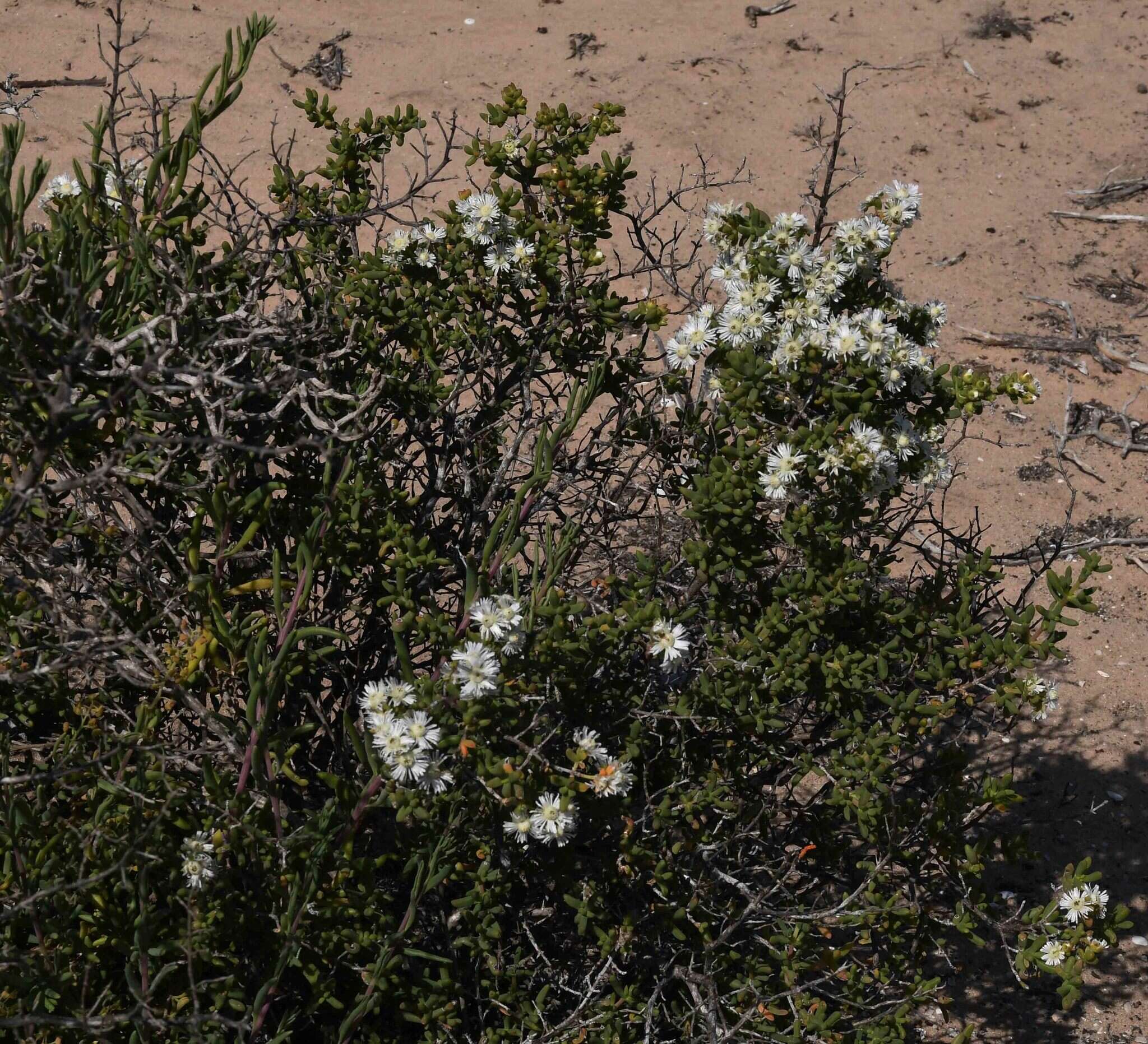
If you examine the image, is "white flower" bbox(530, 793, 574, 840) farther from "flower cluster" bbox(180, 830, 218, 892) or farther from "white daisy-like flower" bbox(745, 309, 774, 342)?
"white daisy-like flower" bbox(745, 309, 774, 342)

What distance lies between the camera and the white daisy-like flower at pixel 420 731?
2.08m

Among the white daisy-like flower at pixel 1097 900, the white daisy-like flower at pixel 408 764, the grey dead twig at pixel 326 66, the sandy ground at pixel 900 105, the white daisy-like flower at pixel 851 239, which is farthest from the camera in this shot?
the grey dead twig at pixel 326 66

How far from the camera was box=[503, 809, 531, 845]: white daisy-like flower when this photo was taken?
2.16m

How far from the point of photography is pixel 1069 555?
482cm

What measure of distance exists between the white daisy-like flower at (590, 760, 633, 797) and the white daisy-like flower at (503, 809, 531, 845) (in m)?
0.13

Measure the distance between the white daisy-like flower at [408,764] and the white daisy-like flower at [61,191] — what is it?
1.39 meters

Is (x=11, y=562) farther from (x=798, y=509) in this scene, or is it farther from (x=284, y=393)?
(x=798, y=509)

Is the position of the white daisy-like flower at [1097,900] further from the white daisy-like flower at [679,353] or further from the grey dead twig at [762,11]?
the grey dead twig at [762,11]

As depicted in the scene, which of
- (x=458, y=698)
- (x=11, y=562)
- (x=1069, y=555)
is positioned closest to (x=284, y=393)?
(x=11, y=562)

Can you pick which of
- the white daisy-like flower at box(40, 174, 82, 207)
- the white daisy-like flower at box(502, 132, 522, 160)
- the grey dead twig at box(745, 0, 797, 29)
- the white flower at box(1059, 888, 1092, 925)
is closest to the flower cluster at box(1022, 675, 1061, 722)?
the white flower at box(1059, 888, 1092, 925)

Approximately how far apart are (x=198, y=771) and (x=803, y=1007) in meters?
1.33

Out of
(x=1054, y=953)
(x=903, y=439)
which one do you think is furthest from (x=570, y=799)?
(x=1054, y=953)

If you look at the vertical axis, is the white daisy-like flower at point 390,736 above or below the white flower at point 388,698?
below

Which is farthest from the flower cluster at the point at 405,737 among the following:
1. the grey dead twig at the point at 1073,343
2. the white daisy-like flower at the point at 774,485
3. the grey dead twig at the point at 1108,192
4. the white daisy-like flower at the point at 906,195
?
the grey dead twig at the point at 1108,192
